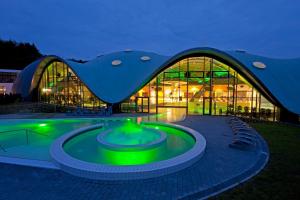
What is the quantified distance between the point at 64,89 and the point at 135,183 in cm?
1842

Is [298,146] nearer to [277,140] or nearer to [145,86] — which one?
[277,140]

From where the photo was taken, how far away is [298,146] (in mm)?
8359

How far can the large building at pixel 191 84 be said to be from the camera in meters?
15.4

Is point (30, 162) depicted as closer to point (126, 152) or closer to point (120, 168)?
point (120, 168)

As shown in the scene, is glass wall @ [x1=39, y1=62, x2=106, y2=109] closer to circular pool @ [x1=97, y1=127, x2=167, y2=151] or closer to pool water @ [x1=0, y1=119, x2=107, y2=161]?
pool water @ [x1=0, y1=119, x2=107, y2=161]

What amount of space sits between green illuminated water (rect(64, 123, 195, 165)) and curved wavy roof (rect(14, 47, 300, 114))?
25.0 ft

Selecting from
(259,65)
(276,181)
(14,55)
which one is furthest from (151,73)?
(14,55)

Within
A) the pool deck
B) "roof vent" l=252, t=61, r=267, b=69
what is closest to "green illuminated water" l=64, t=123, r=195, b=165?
the pool deck

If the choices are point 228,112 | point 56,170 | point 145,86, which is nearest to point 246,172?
point 56,170

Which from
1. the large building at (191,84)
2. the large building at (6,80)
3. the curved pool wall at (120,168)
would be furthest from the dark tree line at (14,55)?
the curved pool wall at (120,168)

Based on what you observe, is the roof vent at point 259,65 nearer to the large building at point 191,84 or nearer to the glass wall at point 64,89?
the large building at point 191,84

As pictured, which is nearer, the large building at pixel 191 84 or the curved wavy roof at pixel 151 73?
the curved wavy roof at pixel 151 73

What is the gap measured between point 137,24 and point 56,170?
130 m

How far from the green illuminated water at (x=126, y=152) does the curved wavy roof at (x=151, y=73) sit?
7.61 metres
